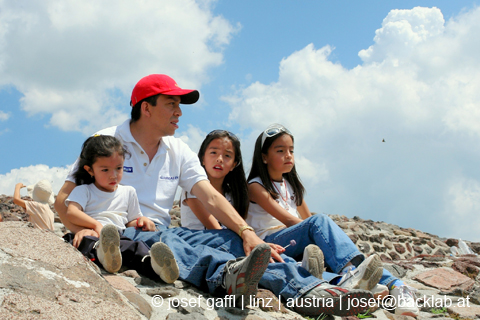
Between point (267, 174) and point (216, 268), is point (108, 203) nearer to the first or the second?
point (216, 268)

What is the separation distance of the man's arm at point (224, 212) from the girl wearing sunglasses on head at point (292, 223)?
0.42 m

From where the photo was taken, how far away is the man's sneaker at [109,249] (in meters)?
2.50

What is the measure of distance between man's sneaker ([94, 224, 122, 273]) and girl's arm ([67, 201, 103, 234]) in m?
0.35

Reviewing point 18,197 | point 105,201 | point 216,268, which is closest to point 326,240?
point 216,268

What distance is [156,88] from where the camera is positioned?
374cm

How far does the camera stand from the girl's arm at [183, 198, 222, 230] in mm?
3748

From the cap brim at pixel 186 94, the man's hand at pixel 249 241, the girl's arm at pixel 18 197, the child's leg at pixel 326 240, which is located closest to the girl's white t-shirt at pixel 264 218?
the child's leg at pixel 326 240

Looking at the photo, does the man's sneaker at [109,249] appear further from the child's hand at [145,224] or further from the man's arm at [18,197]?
the man's arm at [18,197]

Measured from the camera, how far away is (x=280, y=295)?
266 centimetres

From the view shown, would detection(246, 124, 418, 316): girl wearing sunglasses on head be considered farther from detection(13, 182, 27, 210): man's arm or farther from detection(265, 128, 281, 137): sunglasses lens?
detection(13, 182, 27, 210): man's arm

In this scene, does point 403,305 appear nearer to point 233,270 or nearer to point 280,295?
point 280,295

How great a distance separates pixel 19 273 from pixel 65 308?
1.11ft

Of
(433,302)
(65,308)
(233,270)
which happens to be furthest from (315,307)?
(433,302)

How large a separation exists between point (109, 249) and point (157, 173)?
1.24m
